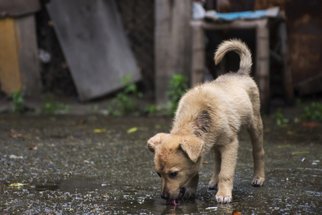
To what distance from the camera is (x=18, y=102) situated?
10.6 m

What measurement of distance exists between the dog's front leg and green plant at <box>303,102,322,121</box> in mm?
4062

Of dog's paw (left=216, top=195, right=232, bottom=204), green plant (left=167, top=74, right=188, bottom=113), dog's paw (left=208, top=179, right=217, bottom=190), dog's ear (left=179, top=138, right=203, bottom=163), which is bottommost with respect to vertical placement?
green plant (left=167, top=74, right=188, bottom=113)

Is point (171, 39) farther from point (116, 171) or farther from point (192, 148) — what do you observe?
point (192, 148)

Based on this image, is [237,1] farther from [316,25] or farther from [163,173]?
[163,173]

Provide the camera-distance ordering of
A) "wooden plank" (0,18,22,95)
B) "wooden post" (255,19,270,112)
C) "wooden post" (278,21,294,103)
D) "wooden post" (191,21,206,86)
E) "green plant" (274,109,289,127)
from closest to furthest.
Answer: "green plant" (274,109,289,127), "wooden post" (255,19,270,112), "wooden post" (191,21,206,86), "wooden post" (278,21,294,103), "wooden plank" (0,18,22,95)

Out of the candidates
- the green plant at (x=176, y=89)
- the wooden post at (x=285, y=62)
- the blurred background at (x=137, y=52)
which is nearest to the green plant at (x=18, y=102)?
the blurred background at (x=137, y=52)

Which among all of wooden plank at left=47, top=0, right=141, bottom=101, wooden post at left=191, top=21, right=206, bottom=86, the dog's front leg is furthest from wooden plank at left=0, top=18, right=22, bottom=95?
the dog's front leg

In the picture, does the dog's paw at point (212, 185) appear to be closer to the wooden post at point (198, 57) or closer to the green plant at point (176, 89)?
the wooden post at point (198, 57)

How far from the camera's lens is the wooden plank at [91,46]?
1099 centimetres

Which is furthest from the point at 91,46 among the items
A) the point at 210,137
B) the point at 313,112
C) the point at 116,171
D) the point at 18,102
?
the point at 210,137

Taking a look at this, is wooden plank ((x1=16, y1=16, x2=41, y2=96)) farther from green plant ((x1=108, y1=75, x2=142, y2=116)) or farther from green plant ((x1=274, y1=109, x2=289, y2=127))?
green plant ((x1=274, y1=109, x2=289, y2=127))

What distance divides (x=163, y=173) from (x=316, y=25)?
18.9 ft

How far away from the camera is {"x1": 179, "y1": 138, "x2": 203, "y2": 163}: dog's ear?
5160 mm

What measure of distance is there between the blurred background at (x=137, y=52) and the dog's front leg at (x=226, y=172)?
4.27 meters
